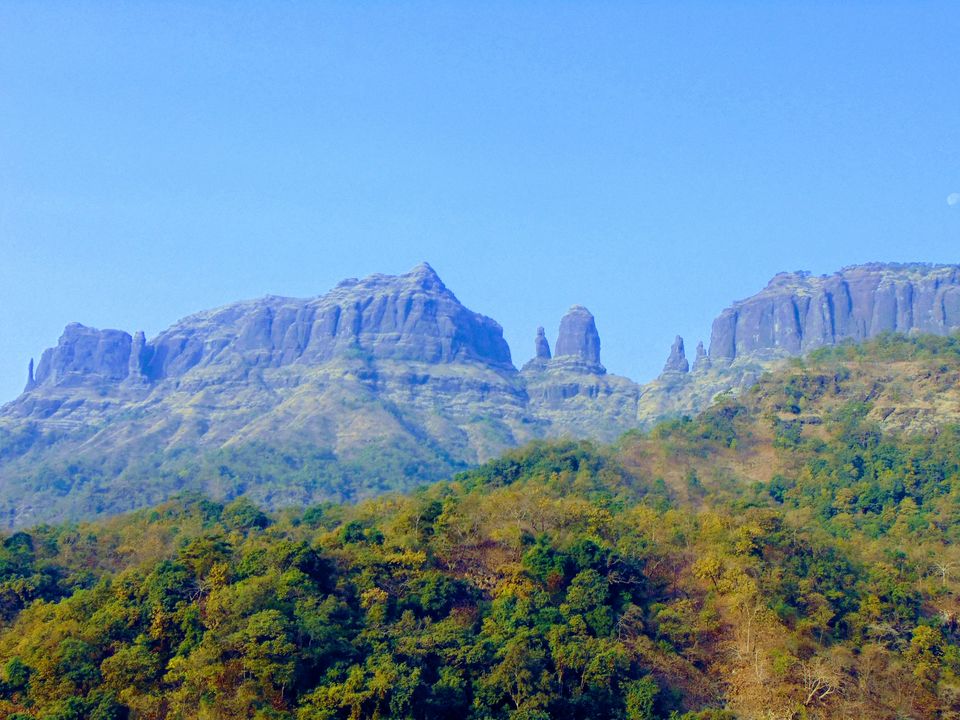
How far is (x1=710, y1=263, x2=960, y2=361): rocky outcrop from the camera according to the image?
546ft

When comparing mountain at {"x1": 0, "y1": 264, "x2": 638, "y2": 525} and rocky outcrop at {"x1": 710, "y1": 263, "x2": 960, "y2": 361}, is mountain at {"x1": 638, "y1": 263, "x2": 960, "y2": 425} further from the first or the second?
mountain at {"x1": 0, "y1": 264, "x2": 638, "y2": 525}

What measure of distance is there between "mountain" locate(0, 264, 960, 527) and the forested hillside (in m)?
66.8

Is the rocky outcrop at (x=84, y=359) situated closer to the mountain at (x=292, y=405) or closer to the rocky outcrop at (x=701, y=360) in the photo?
the mountain at (x=292, y=405)

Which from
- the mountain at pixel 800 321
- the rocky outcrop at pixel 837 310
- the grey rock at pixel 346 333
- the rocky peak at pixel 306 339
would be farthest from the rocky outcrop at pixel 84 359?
the rocky outcrop at pixel 837 310

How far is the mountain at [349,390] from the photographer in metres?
138

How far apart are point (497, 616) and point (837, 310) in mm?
142431

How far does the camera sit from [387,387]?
172 metres

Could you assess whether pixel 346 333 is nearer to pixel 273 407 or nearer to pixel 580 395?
pixel 273 407

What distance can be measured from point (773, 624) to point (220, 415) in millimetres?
129693

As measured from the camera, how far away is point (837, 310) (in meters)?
178

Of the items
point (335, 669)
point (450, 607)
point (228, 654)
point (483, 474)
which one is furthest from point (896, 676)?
point (483, 474)

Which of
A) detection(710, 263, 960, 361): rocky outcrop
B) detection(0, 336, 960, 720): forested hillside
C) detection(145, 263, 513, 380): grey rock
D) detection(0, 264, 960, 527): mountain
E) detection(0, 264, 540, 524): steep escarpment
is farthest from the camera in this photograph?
detection(145, 263, 513, 380): grey rock

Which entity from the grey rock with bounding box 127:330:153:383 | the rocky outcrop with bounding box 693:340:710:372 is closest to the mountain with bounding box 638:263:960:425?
the rocky outcrop with bounding box 693:340:710:372

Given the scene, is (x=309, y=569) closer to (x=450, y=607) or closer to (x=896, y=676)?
(x=450, y=607)
